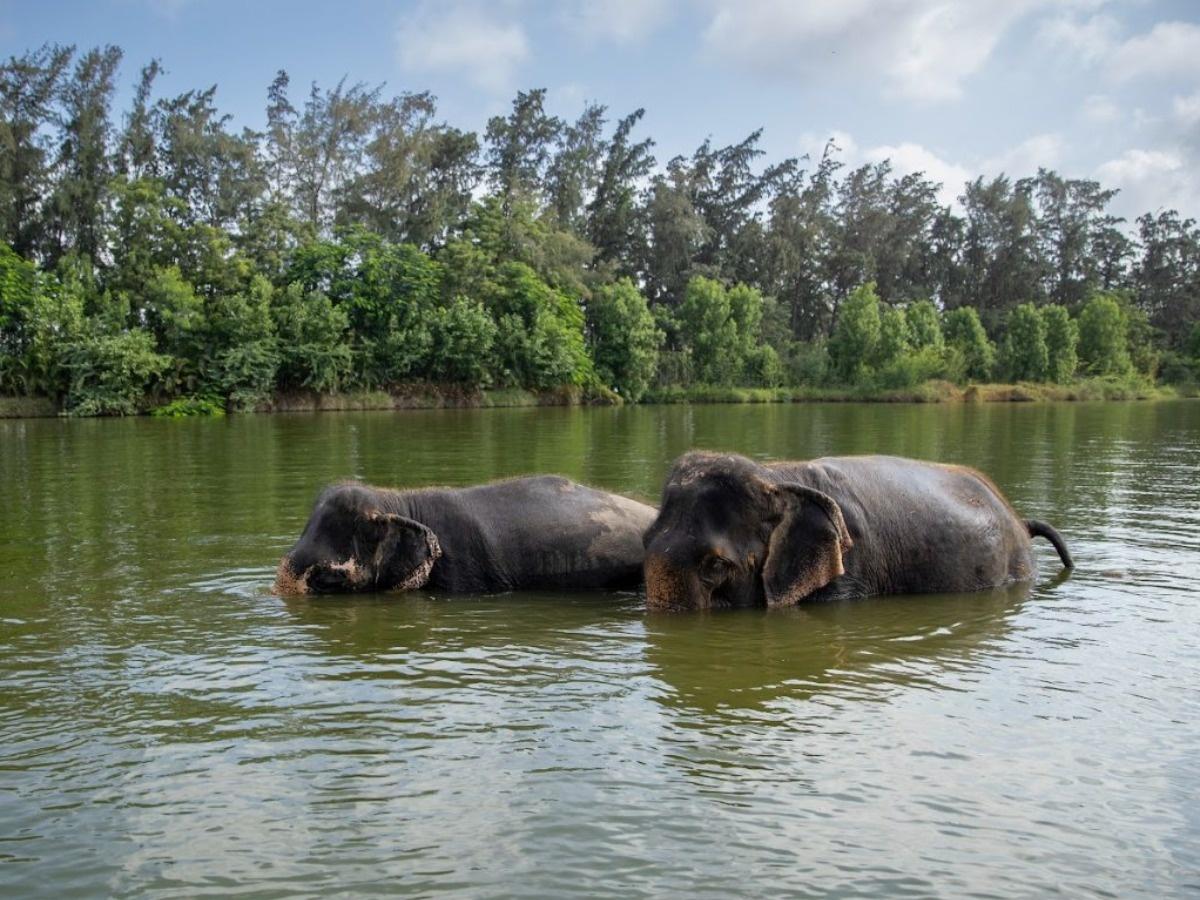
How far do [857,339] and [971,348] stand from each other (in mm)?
10601

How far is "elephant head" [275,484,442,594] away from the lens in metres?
9.53

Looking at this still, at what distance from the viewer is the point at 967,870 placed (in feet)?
14.2

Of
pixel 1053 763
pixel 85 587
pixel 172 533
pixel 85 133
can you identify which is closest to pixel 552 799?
pixel 1053 763

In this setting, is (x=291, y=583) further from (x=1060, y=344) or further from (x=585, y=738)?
(x=1060, y=344)

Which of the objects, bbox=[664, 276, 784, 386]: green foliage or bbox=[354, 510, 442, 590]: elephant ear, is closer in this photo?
bbox=[354, 510, 442, 590]: elephant ear

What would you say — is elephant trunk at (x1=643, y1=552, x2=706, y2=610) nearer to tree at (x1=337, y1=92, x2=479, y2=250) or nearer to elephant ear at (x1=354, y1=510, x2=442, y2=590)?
elephant ear at (x1=354, y1=510, x2=442, y2=590)

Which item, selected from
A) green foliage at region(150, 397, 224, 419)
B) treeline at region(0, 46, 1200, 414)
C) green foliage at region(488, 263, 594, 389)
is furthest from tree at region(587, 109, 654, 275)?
green foliage at region(150, 397, 224, 419)

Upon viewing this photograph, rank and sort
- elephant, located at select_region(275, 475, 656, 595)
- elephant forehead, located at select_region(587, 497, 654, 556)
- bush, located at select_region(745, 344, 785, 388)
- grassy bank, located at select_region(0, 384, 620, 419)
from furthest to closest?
bush, located at select_region(745, 344, 785, 388), grassy bank, located at select_region(0, 384, 620, 419), elephant forehead, located at select_region(587, 497, 654, 556), elephant, located at select_region(275, 475, 656, 595)

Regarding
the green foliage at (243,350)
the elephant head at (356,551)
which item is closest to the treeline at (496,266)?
the green foliage at (243,350)

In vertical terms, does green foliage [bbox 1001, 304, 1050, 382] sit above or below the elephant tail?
above

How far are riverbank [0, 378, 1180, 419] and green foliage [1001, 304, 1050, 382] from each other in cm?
301

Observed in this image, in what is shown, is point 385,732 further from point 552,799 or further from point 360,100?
point 360,100

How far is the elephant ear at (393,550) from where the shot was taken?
964 centimetres

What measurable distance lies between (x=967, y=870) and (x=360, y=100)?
7810 cm
